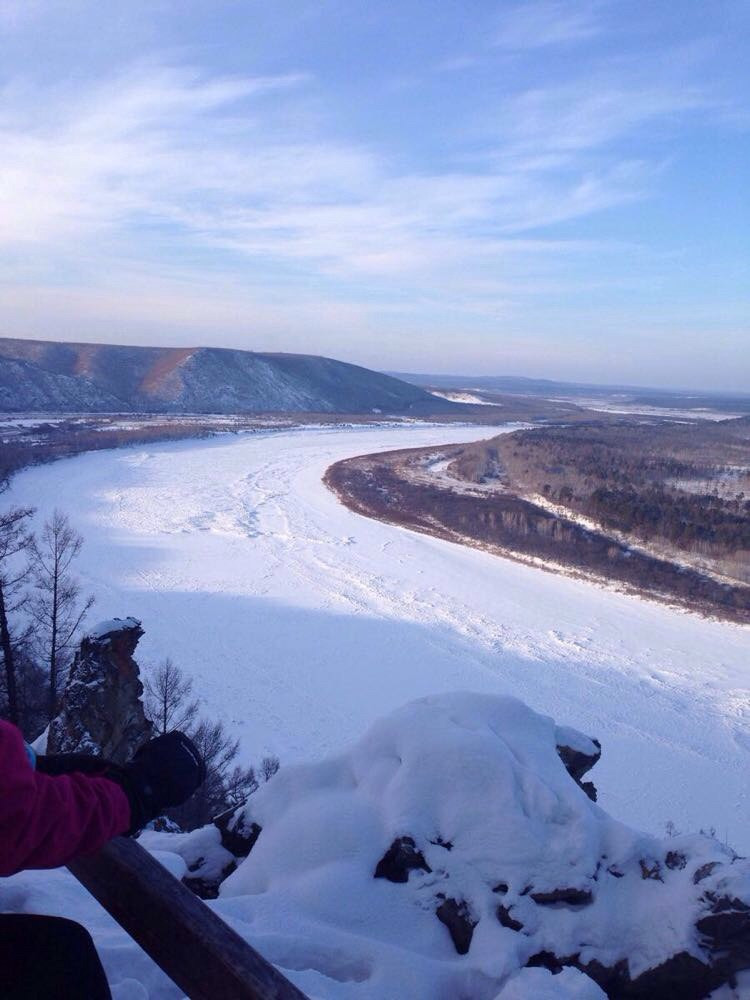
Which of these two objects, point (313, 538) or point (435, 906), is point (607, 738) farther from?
point (313, 538)

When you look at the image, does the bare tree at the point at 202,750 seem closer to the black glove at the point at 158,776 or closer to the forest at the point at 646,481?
the black glove at the point at 158,776

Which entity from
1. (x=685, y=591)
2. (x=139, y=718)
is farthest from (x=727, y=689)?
(x=139, y=718)

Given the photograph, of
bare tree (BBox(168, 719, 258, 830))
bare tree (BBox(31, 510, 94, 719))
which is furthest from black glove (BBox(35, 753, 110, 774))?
bare tree (BBox(31, 510, 94, 719))

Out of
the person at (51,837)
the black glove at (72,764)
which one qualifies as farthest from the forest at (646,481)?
the person at (51,837)

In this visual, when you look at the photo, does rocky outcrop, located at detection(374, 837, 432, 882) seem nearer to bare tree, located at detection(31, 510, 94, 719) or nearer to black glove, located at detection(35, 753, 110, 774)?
black glove, located at detection(35, 753, 110, 774)

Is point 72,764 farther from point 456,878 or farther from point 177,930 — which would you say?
point 456,878

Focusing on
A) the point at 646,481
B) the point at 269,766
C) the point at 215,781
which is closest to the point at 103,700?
the point at 215,781
